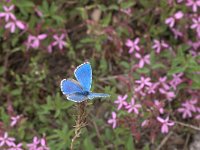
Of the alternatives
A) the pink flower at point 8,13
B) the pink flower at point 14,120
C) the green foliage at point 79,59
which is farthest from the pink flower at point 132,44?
the pink flower at point 14,120

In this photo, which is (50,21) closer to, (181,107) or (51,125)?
(51,125)

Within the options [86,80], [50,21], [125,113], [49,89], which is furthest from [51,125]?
[86,80]

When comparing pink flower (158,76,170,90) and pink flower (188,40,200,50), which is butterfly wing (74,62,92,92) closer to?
pink flower (158,76,170,90)

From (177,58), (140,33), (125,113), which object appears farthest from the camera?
(140,33)

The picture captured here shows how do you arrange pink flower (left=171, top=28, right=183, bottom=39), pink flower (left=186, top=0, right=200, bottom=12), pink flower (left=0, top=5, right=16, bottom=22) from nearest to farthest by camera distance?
1. pink flower (left=0, top=5, right=16, bottom=22)
2. pink flower (left=186, top=0, right=200, bottom=12)
3. pink flower (left=171, top=28, right=183, bottom=39)

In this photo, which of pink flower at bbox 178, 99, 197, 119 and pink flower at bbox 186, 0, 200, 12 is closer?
pink flower at bbox 178, 99, 197, 119

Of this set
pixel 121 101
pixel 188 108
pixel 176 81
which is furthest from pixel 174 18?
pixel 121 101

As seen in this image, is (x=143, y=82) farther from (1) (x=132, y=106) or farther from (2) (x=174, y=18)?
(2) (x=174, y=18)

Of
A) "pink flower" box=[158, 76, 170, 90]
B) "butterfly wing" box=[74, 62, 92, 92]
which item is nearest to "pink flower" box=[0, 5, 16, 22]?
"pink flower" box=[158, 76, 170, 90]
